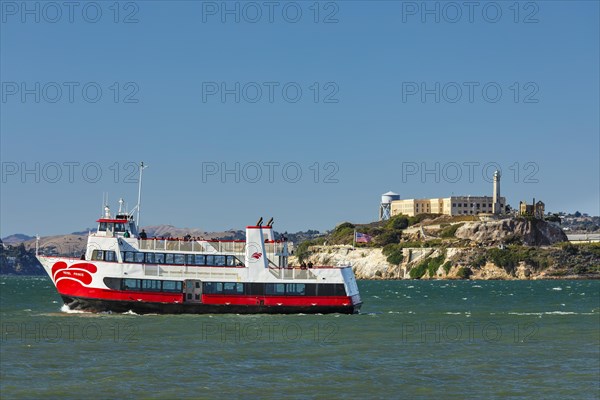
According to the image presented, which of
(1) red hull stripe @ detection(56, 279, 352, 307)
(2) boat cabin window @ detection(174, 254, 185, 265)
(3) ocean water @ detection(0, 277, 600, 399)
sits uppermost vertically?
(2) boat cabin window @ detection(174, 254, 185, 265)

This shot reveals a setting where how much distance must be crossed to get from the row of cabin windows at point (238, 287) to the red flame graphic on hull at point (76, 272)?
127cm

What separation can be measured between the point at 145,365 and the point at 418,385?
39.6ft

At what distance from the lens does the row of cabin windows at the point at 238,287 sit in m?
67.1

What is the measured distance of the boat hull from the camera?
220ft

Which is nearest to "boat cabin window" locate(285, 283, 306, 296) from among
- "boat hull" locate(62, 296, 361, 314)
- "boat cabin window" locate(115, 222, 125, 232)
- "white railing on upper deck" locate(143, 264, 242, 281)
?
"boat hull" locate(62, 296, 361, 314)

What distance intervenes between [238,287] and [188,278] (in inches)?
141

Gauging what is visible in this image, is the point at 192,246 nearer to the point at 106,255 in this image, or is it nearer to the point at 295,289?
the point at 106,255

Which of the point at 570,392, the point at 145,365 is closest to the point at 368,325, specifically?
the point at 145,365

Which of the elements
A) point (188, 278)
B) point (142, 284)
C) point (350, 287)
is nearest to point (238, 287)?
point (188, 278)

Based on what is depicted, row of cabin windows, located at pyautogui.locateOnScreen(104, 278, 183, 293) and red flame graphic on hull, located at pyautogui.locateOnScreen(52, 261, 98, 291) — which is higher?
red flame graphic on hull, located at pyautogui.locateOnScreen(52, 261, 98, 291)

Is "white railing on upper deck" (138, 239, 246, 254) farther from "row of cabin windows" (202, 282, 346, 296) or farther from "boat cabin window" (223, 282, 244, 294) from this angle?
"row of cabin windows" (202, 282, 346, 296)

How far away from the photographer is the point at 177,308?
67.8m

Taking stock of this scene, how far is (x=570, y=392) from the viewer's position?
34.7 meters

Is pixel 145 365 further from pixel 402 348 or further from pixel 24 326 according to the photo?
pixel 24 326
